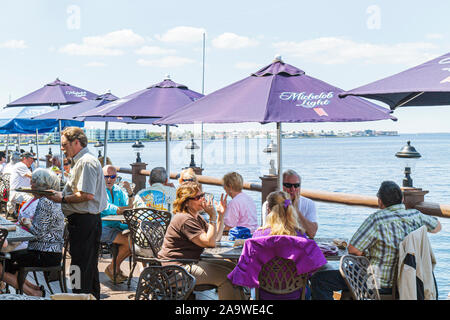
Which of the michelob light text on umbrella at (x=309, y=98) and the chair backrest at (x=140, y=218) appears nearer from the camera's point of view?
the michelob light text on umbrella at (x=309, y=98)

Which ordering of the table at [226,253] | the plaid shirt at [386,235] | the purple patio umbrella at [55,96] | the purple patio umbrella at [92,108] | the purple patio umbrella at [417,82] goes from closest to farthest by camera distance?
the purple patio umbrella at [417,82], the plaid shirt at [386,235], the table at [226,253], the purple patio umbrella at [92,108], the purple patio umbrella at [55,96]

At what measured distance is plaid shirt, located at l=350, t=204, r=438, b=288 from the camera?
3947 millimetres

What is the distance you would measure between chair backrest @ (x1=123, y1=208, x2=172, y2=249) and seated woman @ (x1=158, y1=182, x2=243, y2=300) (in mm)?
1115

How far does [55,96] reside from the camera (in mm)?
10844

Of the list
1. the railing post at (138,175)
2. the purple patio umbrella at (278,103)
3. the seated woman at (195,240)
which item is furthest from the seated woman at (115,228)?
the railing post at (138,175)

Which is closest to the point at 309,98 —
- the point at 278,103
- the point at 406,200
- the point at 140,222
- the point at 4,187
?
the point at 278,103

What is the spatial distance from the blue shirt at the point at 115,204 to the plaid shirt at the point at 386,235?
312 cm

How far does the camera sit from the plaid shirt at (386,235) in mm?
3947

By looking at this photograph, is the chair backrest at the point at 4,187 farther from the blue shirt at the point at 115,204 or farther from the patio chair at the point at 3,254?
the patio chair at the point at 3,254

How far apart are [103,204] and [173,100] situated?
7.90ft

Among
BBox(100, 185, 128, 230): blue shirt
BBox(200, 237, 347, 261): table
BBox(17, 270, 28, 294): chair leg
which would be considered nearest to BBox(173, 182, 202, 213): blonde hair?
BBox(200, 237, 347, 261): table

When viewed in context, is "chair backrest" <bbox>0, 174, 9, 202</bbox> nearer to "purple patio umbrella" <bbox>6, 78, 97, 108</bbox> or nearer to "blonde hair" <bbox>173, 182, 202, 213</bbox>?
"purple patio umbrella" <bbox>6, 78, 97, 108</bbox>

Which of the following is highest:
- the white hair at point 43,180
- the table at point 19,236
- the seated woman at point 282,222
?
the white hair at point 43,180

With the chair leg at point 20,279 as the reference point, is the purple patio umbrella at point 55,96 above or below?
above
